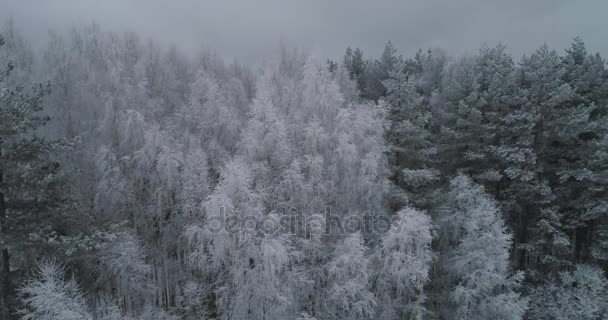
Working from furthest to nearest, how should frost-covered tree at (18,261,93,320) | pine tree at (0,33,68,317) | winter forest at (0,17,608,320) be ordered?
winter forest at (0,17,608,320) → frost-covered tree at (18,261,93,320) → pine tree at (0,33,68,317)

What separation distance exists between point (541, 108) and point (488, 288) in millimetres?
10280

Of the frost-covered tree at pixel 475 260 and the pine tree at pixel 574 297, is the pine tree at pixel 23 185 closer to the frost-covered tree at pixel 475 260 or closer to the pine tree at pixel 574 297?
the frost-covered tree at pixel 475 260

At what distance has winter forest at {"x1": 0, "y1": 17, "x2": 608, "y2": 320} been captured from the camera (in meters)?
12.6

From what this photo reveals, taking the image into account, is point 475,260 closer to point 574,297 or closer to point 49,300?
point 574,297

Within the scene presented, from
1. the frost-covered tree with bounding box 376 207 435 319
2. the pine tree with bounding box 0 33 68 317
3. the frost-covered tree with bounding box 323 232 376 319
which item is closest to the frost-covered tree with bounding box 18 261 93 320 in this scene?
the pine tree with bounding box 0 33 68 317

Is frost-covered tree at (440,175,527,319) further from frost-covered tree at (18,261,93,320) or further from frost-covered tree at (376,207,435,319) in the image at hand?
frost-covered tree at (18,261,93,320)

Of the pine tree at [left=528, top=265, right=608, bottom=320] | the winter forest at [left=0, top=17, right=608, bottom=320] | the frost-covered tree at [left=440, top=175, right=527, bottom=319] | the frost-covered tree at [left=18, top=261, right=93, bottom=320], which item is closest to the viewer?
the frost-covered tree at [left=18, top=261, right=93, bottom=320]

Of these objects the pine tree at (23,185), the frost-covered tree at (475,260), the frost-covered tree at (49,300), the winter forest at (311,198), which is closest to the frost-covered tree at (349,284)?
the winter forest at (311,198)

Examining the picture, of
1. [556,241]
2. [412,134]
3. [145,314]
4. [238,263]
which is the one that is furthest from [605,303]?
[145,314]

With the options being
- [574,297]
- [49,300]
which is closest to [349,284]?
[49,300]

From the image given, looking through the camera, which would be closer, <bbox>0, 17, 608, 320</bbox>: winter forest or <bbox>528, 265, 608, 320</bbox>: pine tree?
<bbox>0, 17, 608, 320</bbox>: winter forest

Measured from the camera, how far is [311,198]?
16.5 meters

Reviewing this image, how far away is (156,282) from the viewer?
19250 millimetres

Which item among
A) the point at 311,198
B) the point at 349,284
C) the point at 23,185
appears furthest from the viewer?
the point at 311,198
